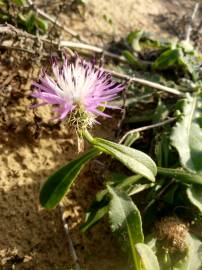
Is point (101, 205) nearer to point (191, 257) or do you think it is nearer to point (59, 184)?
point (59, 184)

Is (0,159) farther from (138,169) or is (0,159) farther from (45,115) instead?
(138,169)

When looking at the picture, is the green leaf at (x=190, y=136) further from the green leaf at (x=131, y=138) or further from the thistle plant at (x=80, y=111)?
the thistle plant at (x=80, y=111)

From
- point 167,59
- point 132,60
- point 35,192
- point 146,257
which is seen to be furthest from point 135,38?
point 146,257

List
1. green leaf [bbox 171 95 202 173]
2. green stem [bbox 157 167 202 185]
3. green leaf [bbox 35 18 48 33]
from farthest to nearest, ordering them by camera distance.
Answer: green leaf [bbox 35 18 48 33] < green leaf [bbox 171 95 202 173] < green stem [bbox 157 167 202 185]

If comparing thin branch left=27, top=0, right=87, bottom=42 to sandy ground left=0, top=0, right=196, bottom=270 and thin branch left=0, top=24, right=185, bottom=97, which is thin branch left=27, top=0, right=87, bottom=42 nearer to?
thin branch left=0, top=24, right=185, bottom=97

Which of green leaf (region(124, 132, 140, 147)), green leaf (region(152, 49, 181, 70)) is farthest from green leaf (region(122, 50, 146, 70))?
green leaf (region(124, 132, 140, 147))
